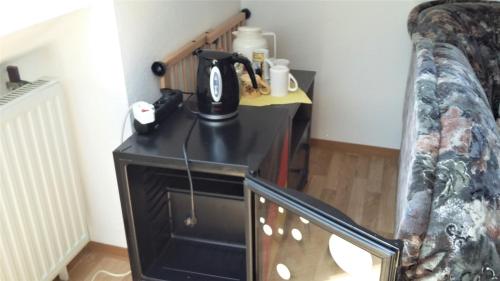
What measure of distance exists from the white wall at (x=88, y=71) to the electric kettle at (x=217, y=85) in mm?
246

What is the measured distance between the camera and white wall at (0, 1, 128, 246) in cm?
138

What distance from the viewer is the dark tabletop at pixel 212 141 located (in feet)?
4.07

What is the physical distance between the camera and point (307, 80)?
1972 millimetres

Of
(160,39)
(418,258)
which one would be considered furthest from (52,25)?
(418,258)

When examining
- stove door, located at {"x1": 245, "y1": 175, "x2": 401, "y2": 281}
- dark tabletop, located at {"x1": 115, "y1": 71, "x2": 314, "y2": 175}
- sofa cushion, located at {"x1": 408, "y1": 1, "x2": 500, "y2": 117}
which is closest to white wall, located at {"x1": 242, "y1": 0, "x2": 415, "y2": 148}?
sofa cushion, located at {"x1": 408, "y1": 1, "x2": 500, "y2": 117}

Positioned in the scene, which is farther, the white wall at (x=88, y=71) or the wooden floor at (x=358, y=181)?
the wooden floor at (x=358, y=181)

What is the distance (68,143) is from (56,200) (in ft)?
0.61

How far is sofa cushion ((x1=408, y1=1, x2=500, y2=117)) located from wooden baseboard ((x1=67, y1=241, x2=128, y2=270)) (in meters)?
1.38

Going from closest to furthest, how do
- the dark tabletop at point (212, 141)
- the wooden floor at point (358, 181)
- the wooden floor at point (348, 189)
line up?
the dark tabletop at point (212, 141)
the wooden floor at point (348, 189)
the wooden floor at point (358, 181)

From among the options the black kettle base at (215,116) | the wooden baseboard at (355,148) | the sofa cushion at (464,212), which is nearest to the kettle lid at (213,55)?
the black kettle base at (215,116)

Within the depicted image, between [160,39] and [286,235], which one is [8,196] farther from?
[286,235]

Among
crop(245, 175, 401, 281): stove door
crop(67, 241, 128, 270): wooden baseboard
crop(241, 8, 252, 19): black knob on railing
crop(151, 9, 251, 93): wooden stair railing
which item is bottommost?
crop(67, 241, 128, 270): wooden baseboard

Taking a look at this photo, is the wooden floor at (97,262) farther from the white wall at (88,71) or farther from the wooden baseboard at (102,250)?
the white wall at (88,71)

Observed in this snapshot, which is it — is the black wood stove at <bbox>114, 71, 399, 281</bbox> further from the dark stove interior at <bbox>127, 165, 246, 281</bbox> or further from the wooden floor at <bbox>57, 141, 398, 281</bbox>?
the wooden floor at <bbox>57, 141, 398, 281</bbox>
